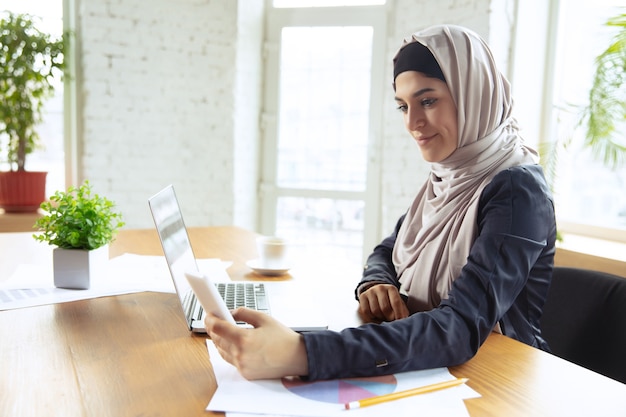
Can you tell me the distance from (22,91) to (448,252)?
113 inches

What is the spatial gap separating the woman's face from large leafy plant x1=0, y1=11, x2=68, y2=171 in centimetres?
265

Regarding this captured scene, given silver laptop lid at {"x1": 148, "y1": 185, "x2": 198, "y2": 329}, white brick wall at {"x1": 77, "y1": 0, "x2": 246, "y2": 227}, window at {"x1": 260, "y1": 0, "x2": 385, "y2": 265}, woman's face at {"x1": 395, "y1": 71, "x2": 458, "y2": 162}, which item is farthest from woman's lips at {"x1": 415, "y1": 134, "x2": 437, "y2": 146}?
white brick wall at {"x1": 77, "y1": 0, "x2": 246, "y2": 227}

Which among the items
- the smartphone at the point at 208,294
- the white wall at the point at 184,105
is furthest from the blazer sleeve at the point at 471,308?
the white wall at the point at 184,105

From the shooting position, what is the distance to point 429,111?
118 centimetres

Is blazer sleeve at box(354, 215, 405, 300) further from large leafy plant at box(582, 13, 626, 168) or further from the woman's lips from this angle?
large leafy plant at box(582, 13, 626, 168)

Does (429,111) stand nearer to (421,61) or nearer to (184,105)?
(421,61)

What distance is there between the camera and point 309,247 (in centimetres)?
390

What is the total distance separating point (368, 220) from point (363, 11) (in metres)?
1.37

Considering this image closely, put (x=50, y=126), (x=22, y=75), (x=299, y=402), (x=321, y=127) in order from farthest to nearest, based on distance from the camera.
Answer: (x=321, y=127), (x=50, y=126), (x=22, y=75), (x=299, y=402)

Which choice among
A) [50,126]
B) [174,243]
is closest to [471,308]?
[174,243]

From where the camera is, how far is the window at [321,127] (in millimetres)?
3654

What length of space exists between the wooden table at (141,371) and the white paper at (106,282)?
0.06 metres

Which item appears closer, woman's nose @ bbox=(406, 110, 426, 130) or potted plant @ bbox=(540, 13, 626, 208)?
woman's nose @ bbox=(406, 110, 426, 130)

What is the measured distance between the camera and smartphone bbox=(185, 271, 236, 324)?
74cm
